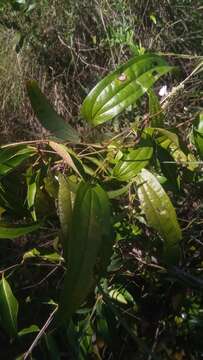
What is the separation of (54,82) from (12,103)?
212 mm

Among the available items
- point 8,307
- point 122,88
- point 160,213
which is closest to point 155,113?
point 122,88

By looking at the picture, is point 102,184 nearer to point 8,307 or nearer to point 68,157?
point 68,157

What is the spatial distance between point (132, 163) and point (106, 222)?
166mm

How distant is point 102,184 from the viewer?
76 cm

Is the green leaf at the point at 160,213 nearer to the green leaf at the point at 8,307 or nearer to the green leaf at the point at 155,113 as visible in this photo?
the green leaf at the point at 155,113

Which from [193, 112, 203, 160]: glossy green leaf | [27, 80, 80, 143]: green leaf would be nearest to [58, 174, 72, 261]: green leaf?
[27, 80, 80, 143]: green leaf

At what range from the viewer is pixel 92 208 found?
608 millimetres

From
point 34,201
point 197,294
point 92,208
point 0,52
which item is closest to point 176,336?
point 197,294

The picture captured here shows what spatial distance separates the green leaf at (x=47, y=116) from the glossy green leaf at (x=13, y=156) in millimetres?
57

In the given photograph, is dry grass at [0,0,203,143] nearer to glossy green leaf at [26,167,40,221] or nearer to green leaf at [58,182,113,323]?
glossy green leaf at [26,167,40,221]

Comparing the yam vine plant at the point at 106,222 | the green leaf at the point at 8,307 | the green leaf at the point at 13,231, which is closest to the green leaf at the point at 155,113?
the yam vine plant at the point at 106,222

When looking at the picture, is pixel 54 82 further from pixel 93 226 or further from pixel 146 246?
pixel 93 226

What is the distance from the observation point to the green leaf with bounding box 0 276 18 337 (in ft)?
3.02

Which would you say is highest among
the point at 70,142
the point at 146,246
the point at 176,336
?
the point at 70,142
